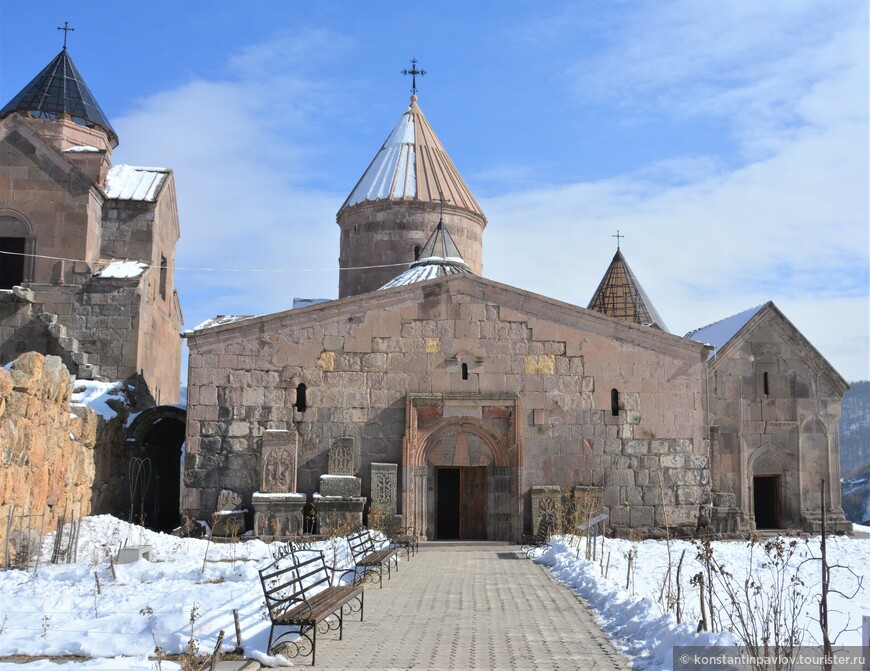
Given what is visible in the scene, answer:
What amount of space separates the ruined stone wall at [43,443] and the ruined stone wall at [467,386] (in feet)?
5.80

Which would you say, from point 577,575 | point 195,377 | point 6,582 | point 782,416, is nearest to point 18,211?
point 195,377

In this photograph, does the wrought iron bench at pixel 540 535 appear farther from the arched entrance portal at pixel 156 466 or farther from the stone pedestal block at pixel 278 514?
the arched entrance portal at pixel 156 466

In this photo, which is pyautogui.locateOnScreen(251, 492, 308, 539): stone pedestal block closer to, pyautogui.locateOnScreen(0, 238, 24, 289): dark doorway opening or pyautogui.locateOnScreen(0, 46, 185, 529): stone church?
pyautogui.locateOnScreen(0, 46, 185, 529): stone church

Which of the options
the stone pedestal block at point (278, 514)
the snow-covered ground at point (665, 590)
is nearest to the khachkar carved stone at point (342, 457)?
the stone pedestal block at point (278, 514)

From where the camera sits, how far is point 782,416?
17.6m

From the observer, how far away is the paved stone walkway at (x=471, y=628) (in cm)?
625

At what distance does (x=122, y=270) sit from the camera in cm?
1806

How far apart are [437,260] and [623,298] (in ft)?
24.0

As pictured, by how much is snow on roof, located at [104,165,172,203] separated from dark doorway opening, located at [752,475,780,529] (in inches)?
528

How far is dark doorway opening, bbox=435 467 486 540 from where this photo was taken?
16375mm

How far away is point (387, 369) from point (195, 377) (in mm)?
3208

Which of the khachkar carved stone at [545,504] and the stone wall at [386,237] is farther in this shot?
the stone wall at [386,237]

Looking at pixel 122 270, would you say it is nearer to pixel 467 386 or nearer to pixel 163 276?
pixel 163 276

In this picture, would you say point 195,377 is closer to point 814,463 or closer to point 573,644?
point 573,644
